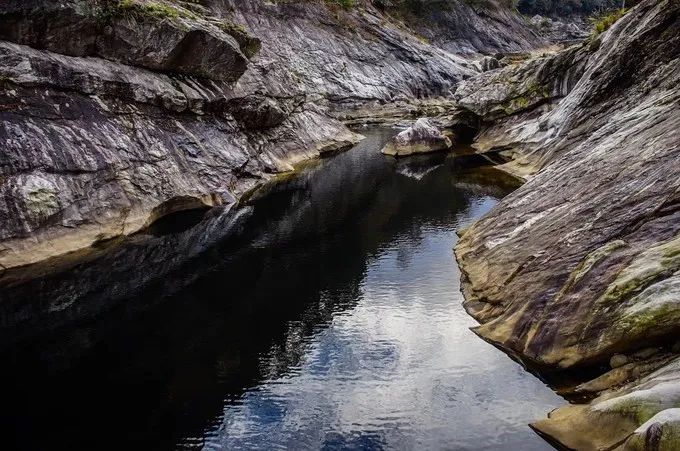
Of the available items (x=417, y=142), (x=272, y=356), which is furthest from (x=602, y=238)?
(x=417, y=142)

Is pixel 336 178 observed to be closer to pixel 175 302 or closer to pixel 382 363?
pixel 175 302

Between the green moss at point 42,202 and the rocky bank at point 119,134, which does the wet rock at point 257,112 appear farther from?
the green moss at point 42,202

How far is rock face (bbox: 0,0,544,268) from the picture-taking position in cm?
3000

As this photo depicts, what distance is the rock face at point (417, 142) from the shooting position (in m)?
57.2

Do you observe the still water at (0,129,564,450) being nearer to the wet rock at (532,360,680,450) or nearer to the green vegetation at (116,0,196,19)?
the wet rock at (532,360,680,450)

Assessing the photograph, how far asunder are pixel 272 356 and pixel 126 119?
22853 millimetres

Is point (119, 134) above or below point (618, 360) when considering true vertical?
above

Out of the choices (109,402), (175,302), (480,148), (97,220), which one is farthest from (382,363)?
(480,148)

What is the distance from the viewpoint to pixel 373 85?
83312 millimetres

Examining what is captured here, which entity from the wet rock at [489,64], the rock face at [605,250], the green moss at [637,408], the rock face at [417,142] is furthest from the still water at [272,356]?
the wet rock at [489,64]

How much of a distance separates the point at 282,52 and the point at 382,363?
64516 mm

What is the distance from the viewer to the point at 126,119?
36781mm

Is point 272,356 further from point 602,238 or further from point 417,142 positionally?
point 417,142

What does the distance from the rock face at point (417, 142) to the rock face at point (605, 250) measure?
21.2 meters
